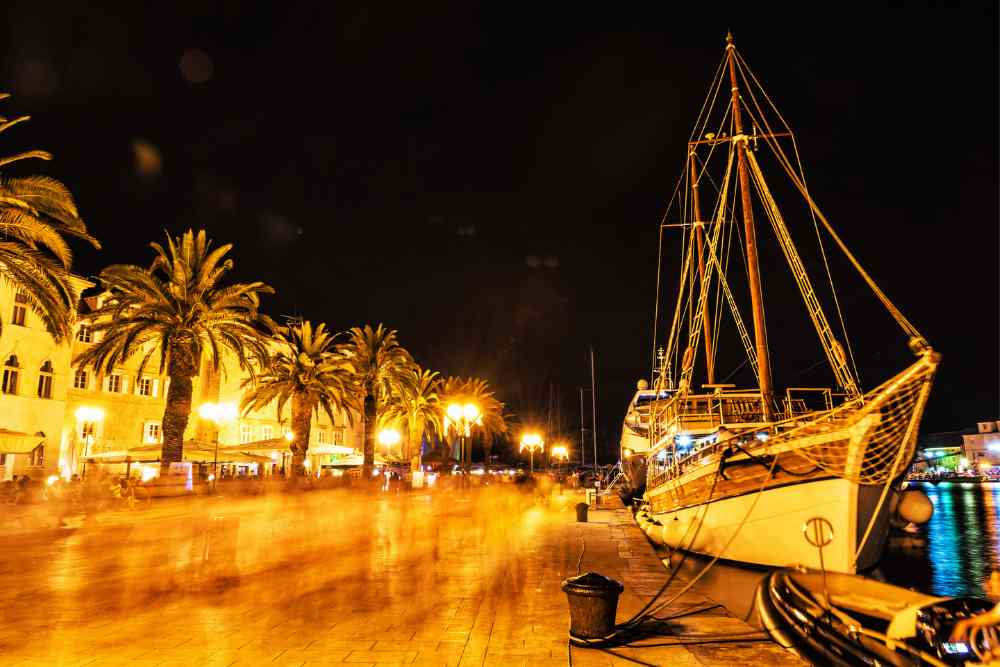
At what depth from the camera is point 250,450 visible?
32.6 metres

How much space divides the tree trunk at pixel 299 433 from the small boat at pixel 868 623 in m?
27.9

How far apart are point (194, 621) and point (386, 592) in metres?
2.67

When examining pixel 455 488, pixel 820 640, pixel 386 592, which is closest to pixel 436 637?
pixel 386 592

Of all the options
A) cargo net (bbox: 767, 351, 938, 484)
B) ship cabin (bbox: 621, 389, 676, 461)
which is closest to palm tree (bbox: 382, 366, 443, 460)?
ship cabin (bbox: 621, 389, 676, 461)

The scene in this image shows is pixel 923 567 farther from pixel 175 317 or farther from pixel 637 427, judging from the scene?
pixel 175 317

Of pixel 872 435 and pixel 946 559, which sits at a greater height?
pixel 872 435

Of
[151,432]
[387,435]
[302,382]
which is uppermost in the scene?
[302,382]

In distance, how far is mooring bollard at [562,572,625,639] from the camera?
20.6ft

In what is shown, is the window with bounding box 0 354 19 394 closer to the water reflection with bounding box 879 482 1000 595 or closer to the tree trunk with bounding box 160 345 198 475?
the tree trunk with bounding box 160 345 198 475

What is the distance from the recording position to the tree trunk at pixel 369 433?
3675 cm

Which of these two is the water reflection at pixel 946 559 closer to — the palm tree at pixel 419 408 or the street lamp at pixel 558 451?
Result: the palm tree at pixel 419 408

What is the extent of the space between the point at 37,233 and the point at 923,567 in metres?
30.1

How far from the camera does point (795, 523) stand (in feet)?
43.1

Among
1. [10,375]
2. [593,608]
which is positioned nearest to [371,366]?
[10,375]
